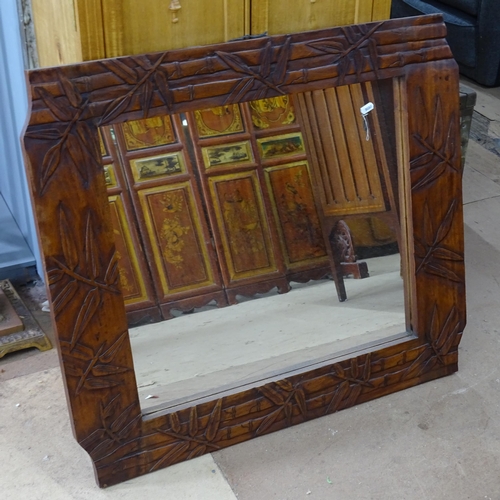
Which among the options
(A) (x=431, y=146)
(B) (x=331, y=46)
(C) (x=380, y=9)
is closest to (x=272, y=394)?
(A) (x=431, y=146)

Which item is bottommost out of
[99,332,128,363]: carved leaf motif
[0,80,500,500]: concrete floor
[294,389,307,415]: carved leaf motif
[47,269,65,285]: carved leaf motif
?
[0,80,500,500]: concrete floor

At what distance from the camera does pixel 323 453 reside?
1759mm

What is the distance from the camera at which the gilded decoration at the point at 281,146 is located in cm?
177

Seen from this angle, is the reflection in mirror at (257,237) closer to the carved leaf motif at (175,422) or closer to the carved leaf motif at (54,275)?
the carved leaf motif at (175,422)

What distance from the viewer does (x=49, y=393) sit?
1.96 meters

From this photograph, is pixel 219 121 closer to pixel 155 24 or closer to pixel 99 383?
pixel 155 24

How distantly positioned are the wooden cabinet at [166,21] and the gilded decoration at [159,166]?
236 mm

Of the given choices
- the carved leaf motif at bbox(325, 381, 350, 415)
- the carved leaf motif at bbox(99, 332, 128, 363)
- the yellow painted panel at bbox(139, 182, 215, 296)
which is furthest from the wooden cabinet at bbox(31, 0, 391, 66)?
the carved leaf motif at bbox(325, 381, 350, 415)

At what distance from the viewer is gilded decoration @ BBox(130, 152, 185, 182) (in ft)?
5.47

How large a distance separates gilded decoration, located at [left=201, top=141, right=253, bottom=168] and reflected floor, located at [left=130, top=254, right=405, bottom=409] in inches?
12.9

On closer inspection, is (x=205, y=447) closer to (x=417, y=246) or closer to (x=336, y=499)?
(x=336, y=499)

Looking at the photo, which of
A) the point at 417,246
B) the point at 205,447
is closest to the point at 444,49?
the point at 417,246

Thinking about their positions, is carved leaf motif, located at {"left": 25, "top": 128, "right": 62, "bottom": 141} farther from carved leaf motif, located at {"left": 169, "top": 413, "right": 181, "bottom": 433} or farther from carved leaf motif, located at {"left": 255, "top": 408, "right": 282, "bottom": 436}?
carved leaf motif, located at {"left": 255, "top": 408, "right": 282, "bottom": 436}

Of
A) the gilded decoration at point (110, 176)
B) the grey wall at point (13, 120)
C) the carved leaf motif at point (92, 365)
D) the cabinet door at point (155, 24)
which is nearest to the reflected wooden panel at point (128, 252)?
the gilded decoration at point (110, 176)
